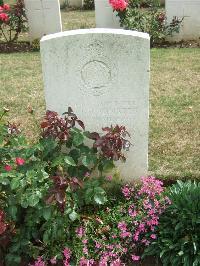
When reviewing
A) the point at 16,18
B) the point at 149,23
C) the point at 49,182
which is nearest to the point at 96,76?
the point at 49,182

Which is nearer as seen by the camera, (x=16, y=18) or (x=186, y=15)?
(x=186, y=15)

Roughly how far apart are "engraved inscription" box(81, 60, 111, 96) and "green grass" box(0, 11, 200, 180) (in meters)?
0.62

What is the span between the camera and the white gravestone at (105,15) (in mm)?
8969

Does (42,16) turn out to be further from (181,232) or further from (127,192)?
(181,232)

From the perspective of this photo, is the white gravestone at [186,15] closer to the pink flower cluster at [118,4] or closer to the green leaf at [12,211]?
the pink flower cluster at [118,4]

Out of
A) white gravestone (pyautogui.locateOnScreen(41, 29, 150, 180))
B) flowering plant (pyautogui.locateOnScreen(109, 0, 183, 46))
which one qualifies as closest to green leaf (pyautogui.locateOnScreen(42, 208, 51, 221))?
white gravestone (pyautogui.locateOnScreen(41, 29, 150, 180))

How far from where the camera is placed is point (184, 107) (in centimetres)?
586

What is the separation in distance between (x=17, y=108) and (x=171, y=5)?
4.18 m

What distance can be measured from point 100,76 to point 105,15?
5.76m

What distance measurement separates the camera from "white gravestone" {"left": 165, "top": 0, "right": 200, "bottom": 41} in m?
8.73

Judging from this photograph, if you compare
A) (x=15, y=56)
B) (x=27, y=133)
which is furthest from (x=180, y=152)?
(x=15, y=56)

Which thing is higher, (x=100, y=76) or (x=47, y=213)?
(x=100, y=76)

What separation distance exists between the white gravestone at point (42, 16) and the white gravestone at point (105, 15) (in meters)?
0.80

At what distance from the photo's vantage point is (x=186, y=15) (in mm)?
8859
